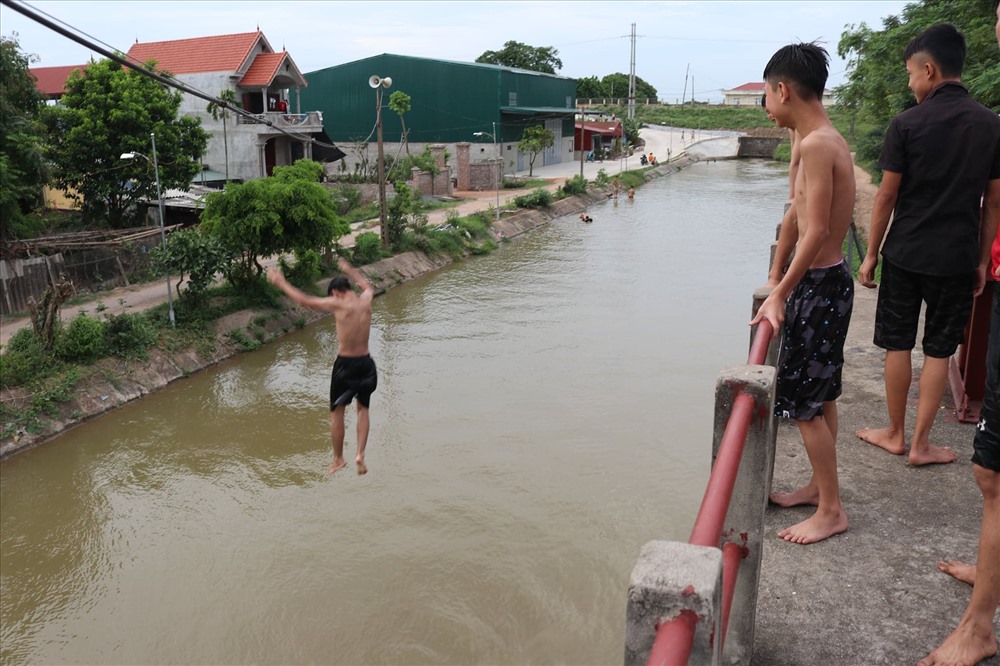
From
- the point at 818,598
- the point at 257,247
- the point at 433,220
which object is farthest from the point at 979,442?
the point at 433,220

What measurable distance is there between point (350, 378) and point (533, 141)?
34.5m

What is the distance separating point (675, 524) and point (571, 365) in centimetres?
581

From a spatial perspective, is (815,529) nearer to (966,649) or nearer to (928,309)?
(966,649)

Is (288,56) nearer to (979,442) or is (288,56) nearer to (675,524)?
(675,524)

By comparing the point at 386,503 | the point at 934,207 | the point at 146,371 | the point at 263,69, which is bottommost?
the point at 386,503

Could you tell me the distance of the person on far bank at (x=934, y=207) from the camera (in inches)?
138

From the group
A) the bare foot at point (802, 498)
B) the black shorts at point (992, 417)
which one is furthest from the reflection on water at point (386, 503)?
the black shorts at point (992, 417)

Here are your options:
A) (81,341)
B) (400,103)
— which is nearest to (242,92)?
(400,103)

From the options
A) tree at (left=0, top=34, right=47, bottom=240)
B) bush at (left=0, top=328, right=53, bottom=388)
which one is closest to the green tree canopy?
bush at (left=0, top=328, right=53, bottom=388)

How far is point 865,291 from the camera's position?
353 inches

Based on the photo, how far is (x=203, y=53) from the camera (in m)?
29.3

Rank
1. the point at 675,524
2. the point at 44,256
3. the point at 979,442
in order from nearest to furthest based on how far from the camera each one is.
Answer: the point at 979,442, the point at 675,524, the point at 44,256

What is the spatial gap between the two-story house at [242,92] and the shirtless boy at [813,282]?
86.3ft

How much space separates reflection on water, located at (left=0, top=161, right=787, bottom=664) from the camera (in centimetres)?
820
